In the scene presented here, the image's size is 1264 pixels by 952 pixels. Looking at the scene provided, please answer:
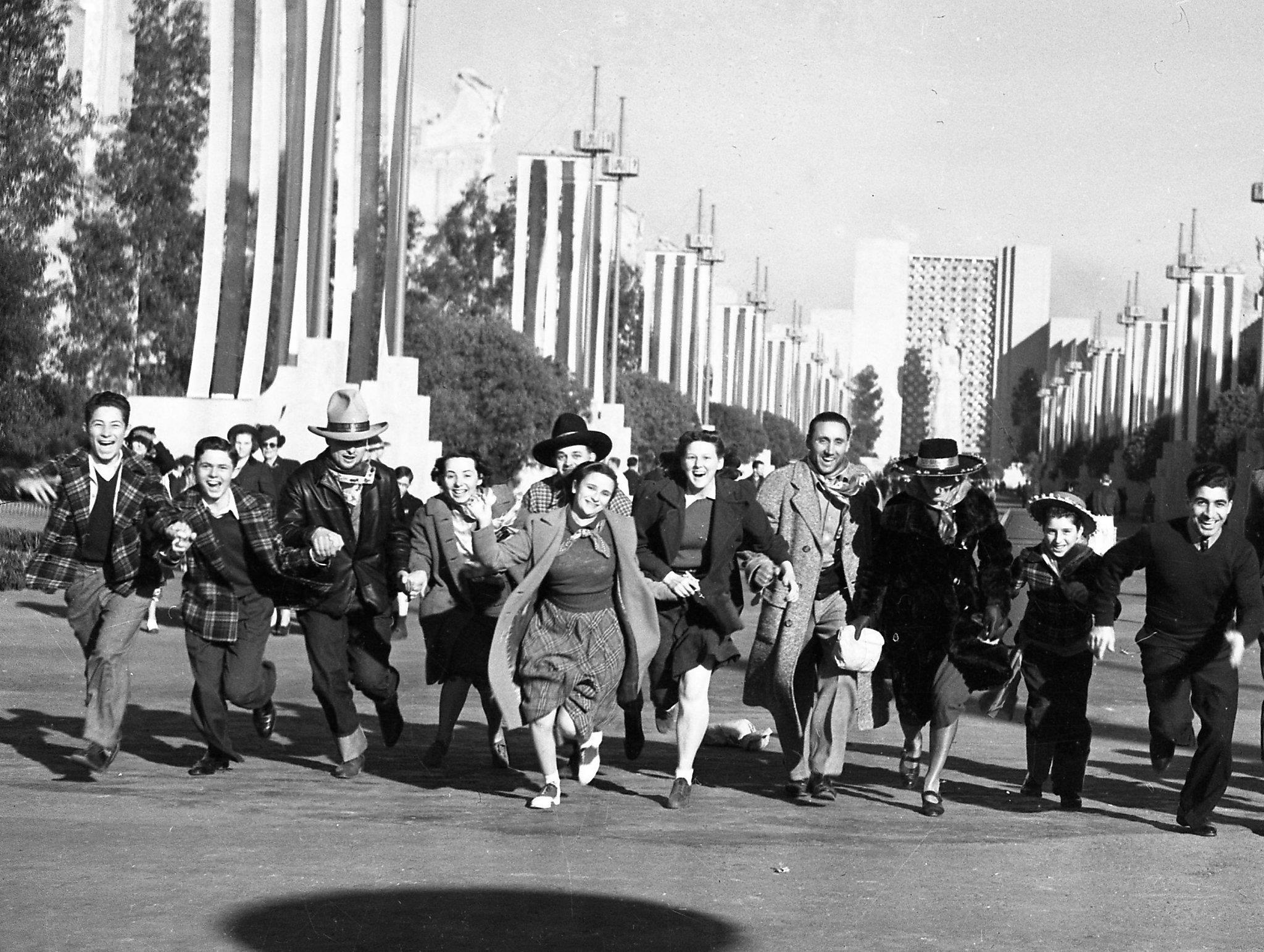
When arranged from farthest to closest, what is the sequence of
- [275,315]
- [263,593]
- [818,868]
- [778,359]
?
1. [778,359]
2. [275,315]
3. [263,593]
4. [818,868]

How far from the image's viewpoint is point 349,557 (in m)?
8.59

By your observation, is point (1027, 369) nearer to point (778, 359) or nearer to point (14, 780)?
point (778, 359)

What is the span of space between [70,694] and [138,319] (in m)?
20.2

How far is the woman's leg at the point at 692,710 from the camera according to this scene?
820 centimetres

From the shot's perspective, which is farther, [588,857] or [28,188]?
[28,188]

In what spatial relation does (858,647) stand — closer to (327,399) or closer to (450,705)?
(450,705)

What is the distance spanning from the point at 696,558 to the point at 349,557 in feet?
4.97

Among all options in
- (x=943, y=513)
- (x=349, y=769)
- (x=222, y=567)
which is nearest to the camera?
(x=943, y=513)

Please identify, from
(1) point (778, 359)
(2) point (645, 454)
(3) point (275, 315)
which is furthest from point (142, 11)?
(1) point (778, 359)

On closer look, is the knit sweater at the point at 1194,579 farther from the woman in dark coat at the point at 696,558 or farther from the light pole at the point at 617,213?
the light pole at the point at 617,213

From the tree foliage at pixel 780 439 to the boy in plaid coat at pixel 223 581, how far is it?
83.9 m

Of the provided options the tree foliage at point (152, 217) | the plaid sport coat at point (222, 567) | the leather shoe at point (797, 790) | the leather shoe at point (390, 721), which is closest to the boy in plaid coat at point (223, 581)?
the plaid sport coat at point (222, 567)

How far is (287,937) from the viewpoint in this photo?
5.59 metres

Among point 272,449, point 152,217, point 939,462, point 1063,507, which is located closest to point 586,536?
point 939,462
